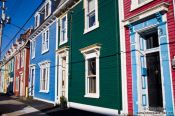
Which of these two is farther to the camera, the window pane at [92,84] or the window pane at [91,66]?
the window pane at [91,66]

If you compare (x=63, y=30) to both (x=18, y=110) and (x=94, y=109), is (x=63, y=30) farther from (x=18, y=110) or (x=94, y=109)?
(x=94, y=109)

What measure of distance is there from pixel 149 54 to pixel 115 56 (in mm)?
1749

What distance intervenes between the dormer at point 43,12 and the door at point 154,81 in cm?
1338

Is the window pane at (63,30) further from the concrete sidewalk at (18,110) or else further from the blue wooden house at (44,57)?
the concrete sidewalk at (18,110)

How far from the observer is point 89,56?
12266mm

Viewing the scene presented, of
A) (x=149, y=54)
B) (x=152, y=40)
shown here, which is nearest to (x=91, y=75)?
(x=149, y=54)

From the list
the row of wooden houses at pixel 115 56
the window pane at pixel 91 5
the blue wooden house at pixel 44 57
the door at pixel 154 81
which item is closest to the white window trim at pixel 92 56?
the row of wooden houses at pixel 115 56

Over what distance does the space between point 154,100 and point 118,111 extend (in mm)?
1715

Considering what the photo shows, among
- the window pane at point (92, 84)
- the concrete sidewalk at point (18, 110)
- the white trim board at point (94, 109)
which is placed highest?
the window pane at point (92, 84)

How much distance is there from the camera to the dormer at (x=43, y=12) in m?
20.9

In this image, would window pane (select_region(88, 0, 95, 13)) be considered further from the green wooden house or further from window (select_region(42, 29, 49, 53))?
window (select_region(42, 29, 49, 53))

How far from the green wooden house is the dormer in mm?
4475

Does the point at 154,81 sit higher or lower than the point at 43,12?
lower

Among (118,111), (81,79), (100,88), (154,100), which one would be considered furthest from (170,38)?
(81,79)
